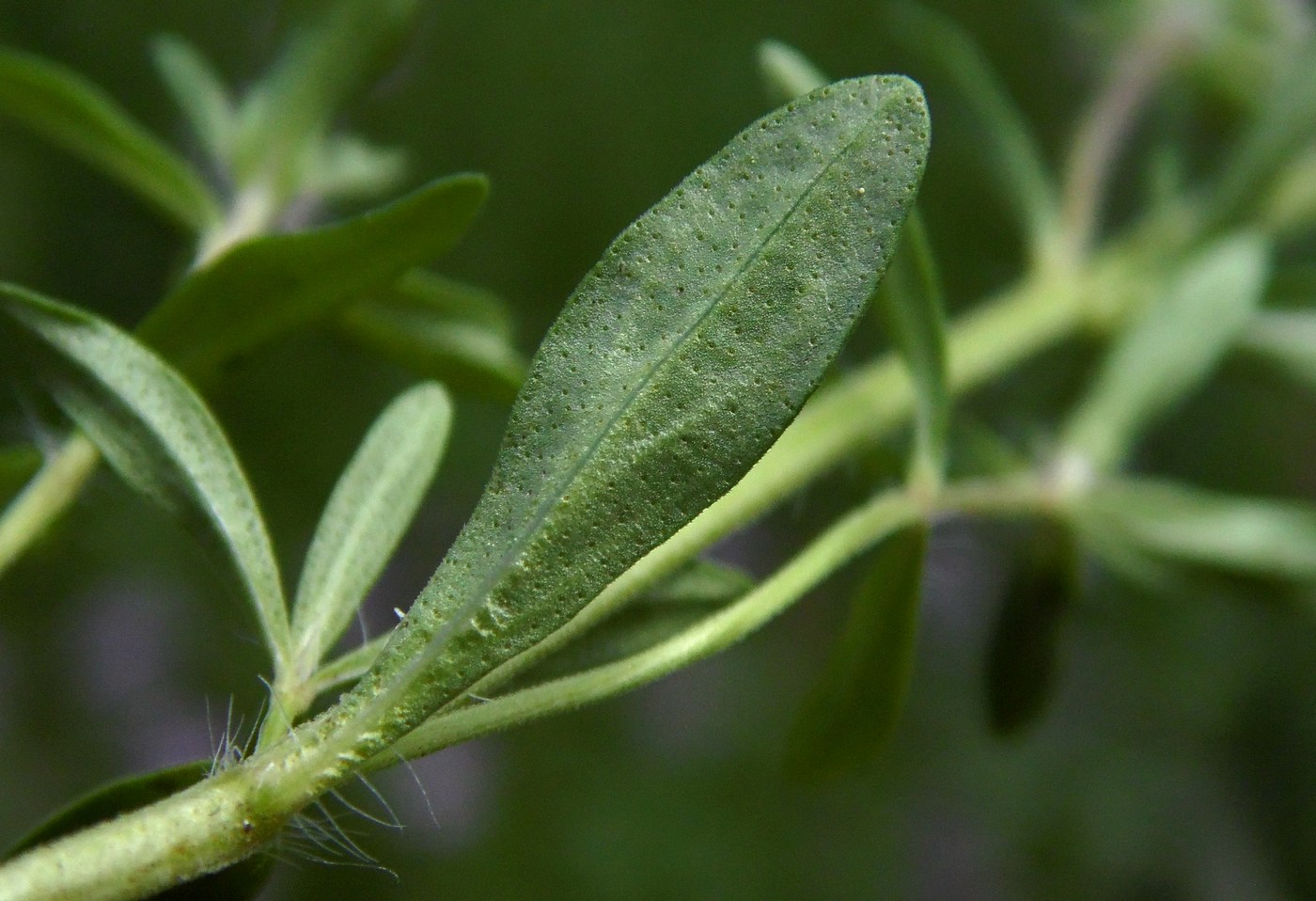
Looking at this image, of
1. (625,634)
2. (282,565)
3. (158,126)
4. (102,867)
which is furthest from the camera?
(158,126)

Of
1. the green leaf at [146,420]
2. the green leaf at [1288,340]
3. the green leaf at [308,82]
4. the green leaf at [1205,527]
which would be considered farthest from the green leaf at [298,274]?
the green leaf at [1288,340]

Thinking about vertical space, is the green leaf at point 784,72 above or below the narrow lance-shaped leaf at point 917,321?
above

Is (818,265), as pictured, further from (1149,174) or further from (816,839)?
(816,839)

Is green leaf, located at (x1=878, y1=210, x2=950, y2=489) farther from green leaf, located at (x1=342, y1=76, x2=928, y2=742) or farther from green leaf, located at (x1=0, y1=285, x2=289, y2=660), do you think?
green leaf, located at (x1=0, y1=285, x2=289, y2=660)

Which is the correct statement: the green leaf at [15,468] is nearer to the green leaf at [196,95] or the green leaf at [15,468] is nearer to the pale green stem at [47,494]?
the pale green stem at [47,494]

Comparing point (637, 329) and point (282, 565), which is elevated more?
point (637, 329)

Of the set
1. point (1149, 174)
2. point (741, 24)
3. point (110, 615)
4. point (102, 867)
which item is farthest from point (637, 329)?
point (741, 24)
